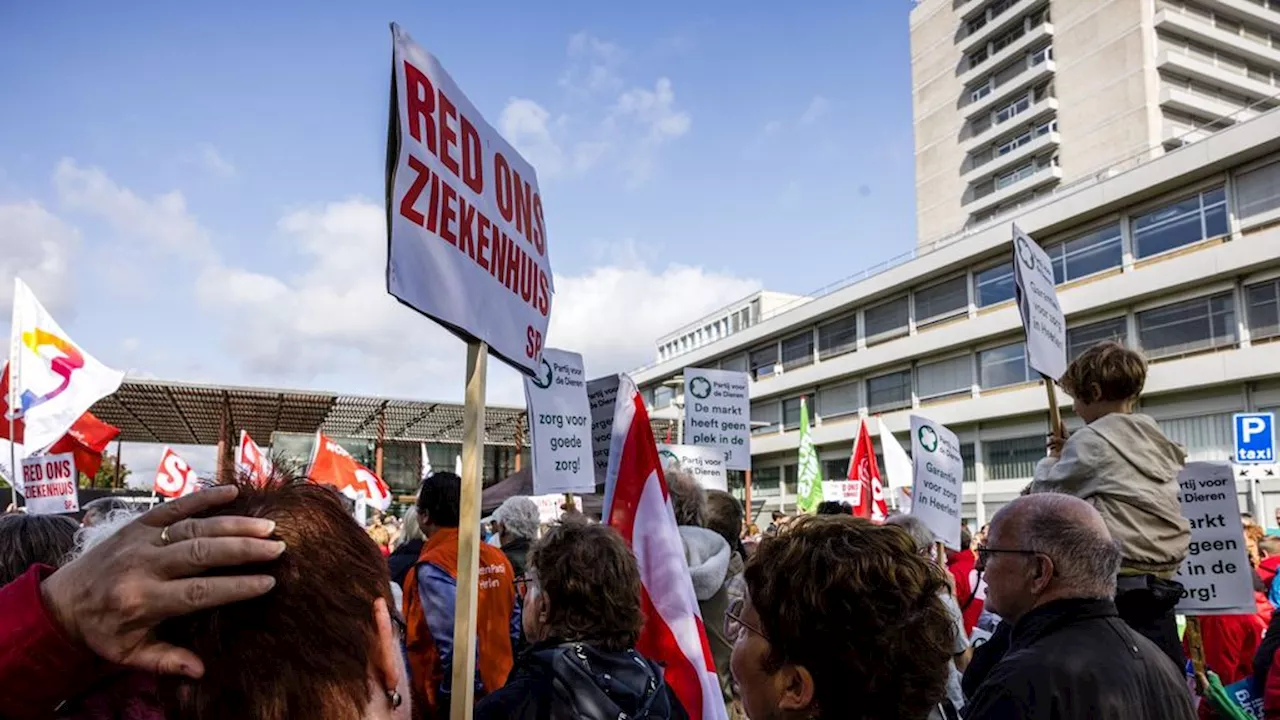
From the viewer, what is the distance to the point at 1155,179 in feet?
106

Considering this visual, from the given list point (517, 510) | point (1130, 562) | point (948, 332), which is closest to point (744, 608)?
point (1130, 562)

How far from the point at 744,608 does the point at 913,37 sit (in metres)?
70.5

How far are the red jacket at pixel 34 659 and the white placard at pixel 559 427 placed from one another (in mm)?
5369

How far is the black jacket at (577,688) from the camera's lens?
2.82 meters

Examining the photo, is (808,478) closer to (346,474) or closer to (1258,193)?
(346,474)

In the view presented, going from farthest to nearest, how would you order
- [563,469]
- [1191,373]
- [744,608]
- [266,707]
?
[1191,373] → [563,469] → [744,608] → [266,707]

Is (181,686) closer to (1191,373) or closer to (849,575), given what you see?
(849,575)

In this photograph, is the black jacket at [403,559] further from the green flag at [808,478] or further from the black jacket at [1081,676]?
the green flag at [808,478]

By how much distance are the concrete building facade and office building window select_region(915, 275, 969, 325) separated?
9 cm

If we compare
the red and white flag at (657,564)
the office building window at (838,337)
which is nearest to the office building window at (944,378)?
the office building window at (838,337)

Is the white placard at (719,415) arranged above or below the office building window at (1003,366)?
below

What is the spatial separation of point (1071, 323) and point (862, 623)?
38.1 meters

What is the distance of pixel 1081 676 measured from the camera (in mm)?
2598

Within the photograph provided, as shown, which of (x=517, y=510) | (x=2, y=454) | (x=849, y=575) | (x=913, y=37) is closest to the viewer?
(x=849, y=575)
